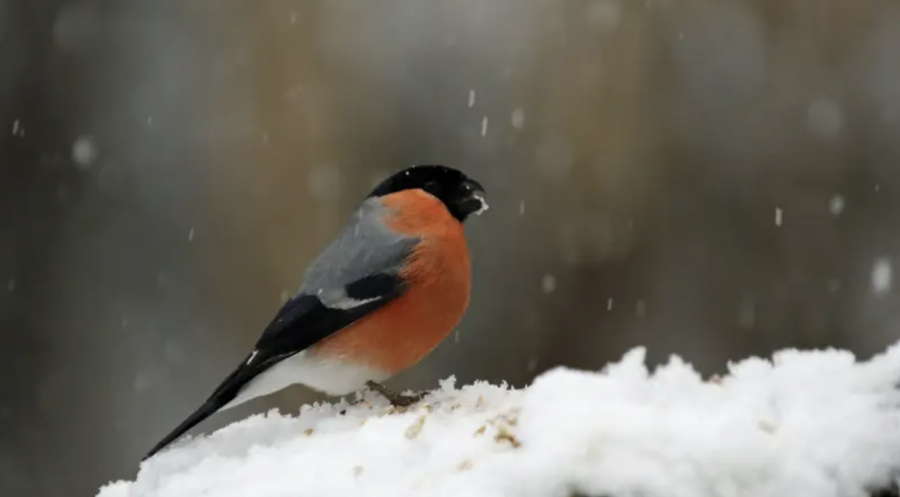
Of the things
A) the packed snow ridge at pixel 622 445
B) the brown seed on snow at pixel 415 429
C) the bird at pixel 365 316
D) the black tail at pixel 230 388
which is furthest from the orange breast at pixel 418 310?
the brown seed on snow at pixel 415 429

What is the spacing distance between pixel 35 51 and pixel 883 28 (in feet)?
14.4

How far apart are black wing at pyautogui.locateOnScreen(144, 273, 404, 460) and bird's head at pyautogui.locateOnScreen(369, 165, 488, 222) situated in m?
0.28

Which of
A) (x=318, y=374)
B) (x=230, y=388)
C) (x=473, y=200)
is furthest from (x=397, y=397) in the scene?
(x=473, y=200)

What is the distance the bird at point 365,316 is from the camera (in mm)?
2156

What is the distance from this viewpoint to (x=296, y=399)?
16.6 feet

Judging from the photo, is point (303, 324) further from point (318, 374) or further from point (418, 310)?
point (418, 310)

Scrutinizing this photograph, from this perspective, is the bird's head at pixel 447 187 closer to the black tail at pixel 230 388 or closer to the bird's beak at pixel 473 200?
the bird's beak at pixel 473 200

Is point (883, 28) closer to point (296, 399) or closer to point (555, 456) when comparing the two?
point (296, 399)

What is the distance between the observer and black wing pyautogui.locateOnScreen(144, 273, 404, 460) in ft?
6.93

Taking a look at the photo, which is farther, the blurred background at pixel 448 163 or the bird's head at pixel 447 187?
the blurred background at pixel 448 163

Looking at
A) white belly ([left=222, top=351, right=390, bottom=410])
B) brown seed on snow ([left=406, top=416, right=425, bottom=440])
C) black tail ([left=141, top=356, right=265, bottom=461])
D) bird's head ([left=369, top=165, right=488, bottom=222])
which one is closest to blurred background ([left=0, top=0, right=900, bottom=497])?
bird's head ([left=369, top=165, right=488, bottom=222])

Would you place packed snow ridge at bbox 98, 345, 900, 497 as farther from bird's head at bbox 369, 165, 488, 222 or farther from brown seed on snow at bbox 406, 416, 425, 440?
bird's head at bbox 369, 165, 488, 222

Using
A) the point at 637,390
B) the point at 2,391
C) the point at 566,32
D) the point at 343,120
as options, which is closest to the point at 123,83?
the point at 343,120

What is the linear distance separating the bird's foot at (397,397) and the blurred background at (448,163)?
283cm
